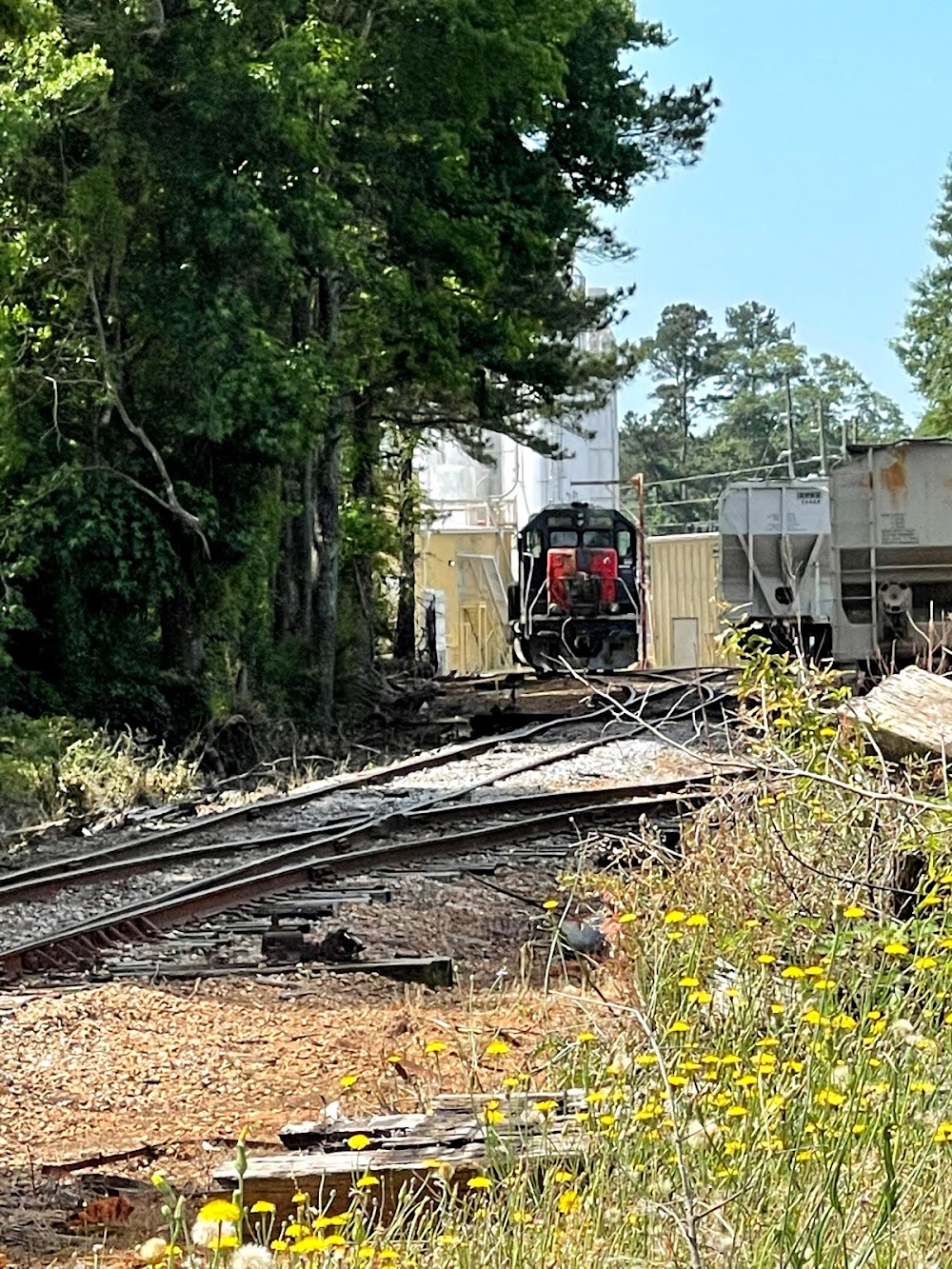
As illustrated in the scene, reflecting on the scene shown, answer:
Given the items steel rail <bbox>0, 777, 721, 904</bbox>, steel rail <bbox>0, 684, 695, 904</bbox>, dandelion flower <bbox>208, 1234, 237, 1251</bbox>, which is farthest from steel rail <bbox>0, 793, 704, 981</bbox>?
dandelion flower <bbox>208, 1234, 237, 1251</bbox>

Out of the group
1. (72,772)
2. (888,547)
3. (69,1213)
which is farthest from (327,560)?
(69,1213)

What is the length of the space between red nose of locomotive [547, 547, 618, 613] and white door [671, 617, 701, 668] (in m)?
17.1

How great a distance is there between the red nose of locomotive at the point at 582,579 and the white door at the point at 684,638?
17.1 m

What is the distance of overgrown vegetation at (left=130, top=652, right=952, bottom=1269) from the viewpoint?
3.53 metres

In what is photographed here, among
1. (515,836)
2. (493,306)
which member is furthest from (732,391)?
(515,836)

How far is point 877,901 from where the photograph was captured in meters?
6.08

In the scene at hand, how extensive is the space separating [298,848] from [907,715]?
5.83m

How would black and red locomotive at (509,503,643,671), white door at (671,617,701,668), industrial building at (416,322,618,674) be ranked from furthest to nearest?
industrial building at (416,322,618,674) < white door at (671,617,701,668) < black and red locomotive at (509,503,643,671)

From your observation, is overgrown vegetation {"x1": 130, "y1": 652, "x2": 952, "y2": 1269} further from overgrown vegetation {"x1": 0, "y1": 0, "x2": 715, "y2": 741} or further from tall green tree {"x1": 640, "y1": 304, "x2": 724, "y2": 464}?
tall green tree {"x1": 640, "y1": 304, "x2": 724, "y2": 464}

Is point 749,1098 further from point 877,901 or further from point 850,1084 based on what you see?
point 877,901

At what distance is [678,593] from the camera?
51.3 metres

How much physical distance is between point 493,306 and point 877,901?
78.8 ft

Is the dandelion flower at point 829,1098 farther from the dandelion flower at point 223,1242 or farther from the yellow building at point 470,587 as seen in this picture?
the yellow building at point 470,587

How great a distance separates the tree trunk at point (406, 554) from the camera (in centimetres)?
3791
